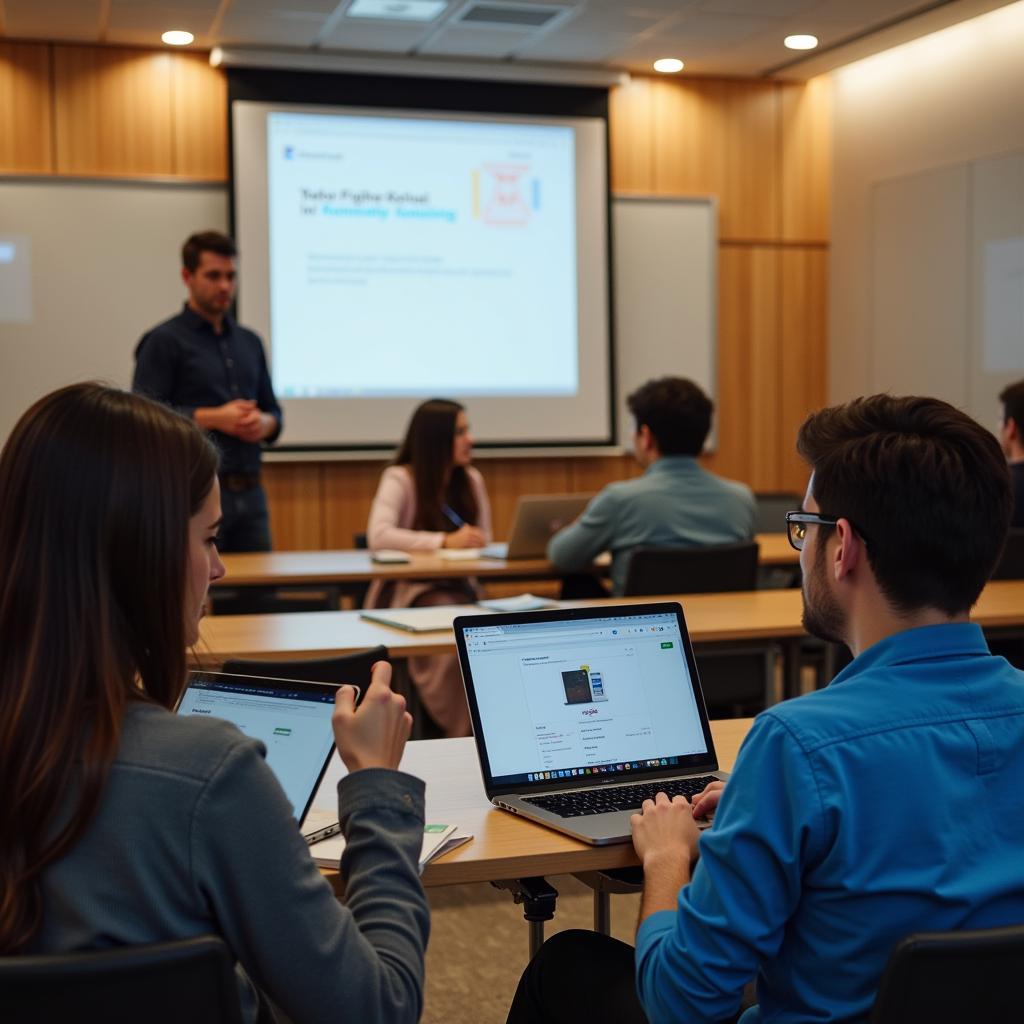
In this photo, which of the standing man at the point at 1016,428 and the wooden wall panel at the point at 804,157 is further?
the wooden wall panel at the point at 804,157

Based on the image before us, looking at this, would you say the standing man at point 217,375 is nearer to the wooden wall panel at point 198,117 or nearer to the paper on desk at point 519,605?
the wooden wall panel at point 198,117

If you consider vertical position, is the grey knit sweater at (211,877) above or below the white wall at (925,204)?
below

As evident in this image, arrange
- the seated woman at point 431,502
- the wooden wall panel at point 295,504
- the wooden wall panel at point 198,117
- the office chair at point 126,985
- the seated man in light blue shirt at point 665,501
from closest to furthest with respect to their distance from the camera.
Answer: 1. the office chair at point 126,985
2. the seated man in light blue shirt at point 665,501
3. the seated woman at point 431,502
4. the wooden wall panel at point 198,117
5. the wooden wall panel at point 295,504

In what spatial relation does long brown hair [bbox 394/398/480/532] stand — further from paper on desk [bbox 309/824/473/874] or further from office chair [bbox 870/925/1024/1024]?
office chair [bbox 870/925/1024/1024]

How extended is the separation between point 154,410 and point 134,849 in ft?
1.23

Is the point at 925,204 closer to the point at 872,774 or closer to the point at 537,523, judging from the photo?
the point at 537,523

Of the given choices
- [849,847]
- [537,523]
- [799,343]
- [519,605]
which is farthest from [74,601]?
[799,343]

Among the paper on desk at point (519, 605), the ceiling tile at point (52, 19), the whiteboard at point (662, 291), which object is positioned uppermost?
the ceiling tile at point (52, 19)

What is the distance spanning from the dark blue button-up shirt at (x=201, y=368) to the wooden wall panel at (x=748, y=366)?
3.25 m

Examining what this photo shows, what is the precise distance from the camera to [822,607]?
57.1 inches

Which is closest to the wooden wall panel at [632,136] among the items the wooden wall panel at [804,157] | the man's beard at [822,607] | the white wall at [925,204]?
the wooden wall panel at [804,157]

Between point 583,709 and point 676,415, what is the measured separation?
2.33m

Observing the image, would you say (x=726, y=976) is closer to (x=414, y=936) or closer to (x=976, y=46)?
(x=414, y=936)

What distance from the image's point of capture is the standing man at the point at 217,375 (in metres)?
5.16
